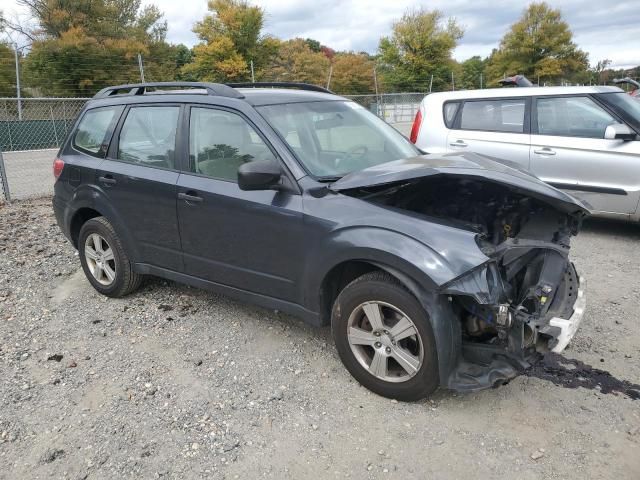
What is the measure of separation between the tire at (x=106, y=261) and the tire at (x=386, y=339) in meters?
2.13

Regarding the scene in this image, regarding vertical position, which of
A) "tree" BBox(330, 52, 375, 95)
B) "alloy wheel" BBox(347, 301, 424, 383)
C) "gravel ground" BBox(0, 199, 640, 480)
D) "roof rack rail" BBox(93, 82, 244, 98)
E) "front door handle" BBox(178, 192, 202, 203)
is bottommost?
"gravel ground" BBox(0, 199, 640, 480)

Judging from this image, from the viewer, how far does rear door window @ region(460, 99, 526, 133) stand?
6.37 metres

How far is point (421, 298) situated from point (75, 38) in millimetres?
29982

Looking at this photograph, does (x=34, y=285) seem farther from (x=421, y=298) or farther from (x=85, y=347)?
(x=421, y=298)

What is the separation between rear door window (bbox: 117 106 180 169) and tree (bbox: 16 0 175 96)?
1990 centimetres

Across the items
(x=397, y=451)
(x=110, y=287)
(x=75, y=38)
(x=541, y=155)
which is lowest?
(x=397, y=451)

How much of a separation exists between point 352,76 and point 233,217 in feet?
112

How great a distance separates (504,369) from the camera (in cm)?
269

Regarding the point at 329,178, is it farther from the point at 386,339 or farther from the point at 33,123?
the point at 33,123

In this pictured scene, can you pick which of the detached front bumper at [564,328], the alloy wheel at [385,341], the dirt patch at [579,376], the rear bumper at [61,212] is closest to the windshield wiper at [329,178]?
the alloy wheel at [385,341]

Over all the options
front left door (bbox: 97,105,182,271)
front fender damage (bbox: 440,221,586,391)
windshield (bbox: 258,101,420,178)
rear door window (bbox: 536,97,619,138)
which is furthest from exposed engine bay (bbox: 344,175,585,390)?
rear door window (bbox: 536,97,619,138)

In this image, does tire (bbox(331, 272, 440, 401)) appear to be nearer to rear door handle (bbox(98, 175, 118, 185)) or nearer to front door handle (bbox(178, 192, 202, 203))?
front door handle (bbox(178, 192, 202, 203))

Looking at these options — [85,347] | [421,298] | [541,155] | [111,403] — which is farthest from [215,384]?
[541,155]

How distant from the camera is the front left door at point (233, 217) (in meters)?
3.24
